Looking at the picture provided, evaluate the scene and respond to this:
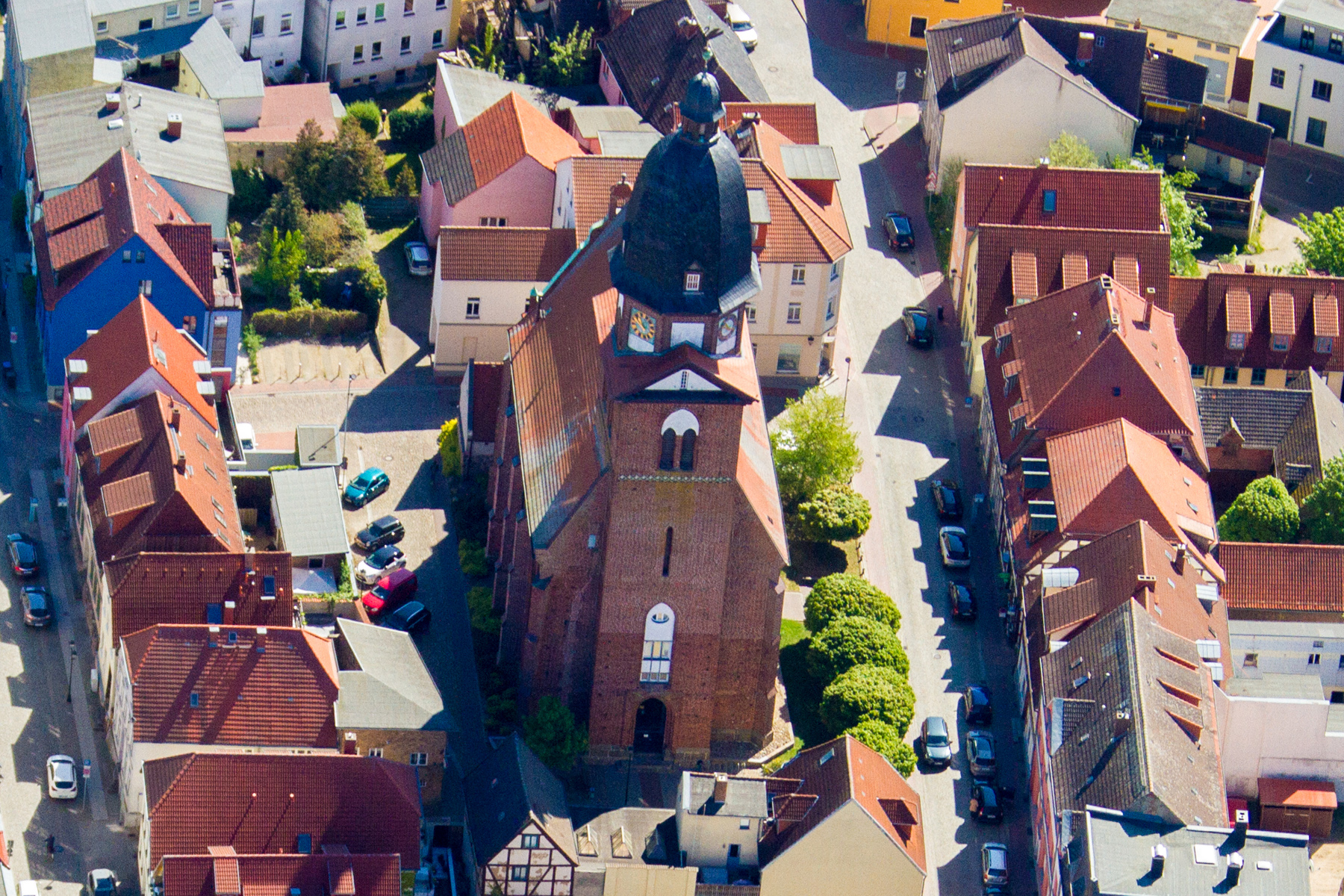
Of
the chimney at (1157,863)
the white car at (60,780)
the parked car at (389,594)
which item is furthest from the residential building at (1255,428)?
the white car at (60,780)

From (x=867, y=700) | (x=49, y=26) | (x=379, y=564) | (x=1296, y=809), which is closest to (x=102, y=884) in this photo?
(x=379, y=564)

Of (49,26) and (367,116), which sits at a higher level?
(49,26)

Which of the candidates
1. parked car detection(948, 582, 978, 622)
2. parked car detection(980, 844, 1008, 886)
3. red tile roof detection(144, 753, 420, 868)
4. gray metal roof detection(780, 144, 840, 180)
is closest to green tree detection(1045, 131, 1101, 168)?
gray metal roof detection(780, 144, 840, 180)

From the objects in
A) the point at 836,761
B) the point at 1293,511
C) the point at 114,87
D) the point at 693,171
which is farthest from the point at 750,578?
the point at 114,87

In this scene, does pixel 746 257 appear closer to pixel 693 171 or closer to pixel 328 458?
pixel 693 171

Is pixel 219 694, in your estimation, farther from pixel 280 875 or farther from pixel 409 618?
pixel 409 618

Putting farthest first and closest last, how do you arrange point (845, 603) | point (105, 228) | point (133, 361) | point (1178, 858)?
point (105, 228)
point (133, 361)
point (845, 603)
point (1178, 858)
